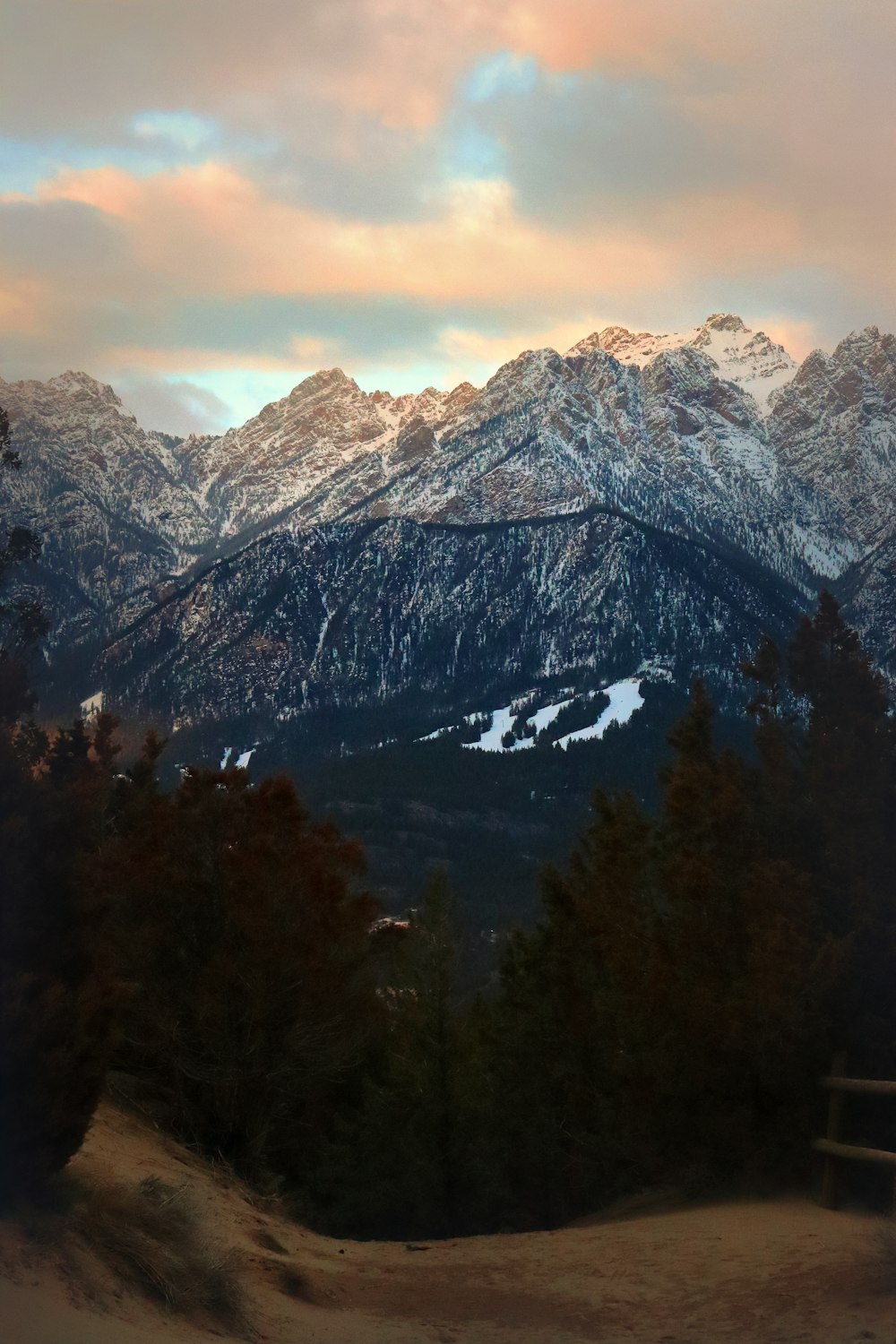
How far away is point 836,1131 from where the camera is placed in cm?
1798

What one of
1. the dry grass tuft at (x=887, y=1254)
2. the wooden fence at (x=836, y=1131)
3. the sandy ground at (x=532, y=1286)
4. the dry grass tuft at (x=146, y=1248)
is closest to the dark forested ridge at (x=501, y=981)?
the dry grass tuft at (x=146, y=1248)

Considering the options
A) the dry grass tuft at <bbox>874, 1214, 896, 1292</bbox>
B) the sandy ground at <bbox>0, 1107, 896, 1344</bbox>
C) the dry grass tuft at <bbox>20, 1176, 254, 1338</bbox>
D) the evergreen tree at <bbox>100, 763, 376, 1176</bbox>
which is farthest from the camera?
the evergreen tree at <bbox>100, 763, 376, 1176</bbox>

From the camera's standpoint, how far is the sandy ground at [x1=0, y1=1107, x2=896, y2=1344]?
11.6 meters

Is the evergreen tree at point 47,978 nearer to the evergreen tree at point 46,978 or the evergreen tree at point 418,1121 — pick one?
the evergreen tree at point 46,978

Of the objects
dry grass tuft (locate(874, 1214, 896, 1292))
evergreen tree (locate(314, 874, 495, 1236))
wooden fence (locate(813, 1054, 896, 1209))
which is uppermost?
wooden fence (locate(813, 1054, 896, 1209))

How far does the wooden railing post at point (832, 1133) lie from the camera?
17797mm

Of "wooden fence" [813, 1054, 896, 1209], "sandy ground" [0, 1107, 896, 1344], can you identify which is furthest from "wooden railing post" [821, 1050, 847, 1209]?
"sandy ground" [0, 1107, 896, 1344]

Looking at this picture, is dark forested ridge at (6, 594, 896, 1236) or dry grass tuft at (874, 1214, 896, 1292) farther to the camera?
dark forested ridge at (6, 594, 896, 1236)

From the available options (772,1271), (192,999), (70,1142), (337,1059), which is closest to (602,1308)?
(772,1271)

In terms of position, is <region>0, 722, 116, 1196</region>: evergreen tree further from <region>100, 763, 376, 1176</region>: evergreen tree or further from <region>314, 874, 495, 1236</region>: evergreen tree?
<region>314, 874, 495, 1236</region>: evergreen tree

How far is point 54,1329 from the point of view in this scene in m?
10.6

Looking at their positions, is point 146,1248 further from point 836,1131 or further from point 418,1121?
point 418,1121

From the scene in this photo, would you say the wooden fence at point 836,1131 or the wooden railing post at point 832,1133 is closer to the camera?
the wooden fence at point 836,1131

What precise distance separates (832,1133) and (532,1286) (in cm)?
497
